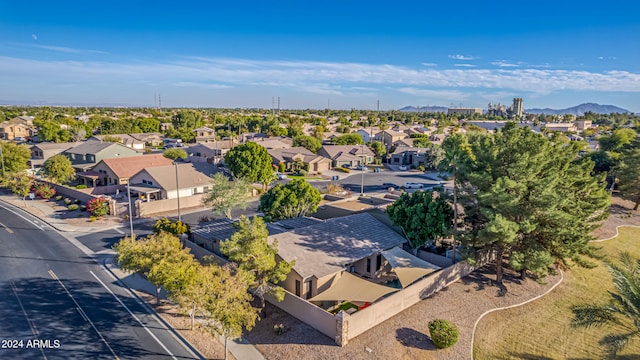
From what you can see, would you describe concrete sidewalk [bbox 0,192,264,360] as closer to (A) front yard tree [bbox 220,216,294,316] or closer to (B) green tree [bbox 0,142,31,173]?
(A) front yard tree [bbox 220,216,294,316]

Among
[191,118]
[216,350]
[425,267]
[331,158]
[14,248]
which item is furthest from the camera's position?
[191,118]

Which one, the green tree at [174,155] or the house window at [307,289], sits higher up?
the green tree at [174,155]

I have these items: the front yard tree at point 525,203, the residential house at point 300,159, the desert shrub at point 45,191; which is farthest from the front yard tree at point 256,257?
the residential house at point 300,159

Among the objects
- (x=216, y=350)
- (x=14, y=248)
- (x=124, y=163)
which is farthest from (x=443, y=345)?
(x=124, y=163)

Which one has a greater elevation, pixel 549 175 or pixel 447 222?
pixel 549 175

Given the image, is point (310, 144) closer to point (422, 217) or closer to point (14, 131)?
point (422, 217)

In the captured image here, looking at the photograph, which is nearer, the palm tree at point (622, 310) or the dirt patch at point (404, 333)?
the palm tree at point (622, 310)

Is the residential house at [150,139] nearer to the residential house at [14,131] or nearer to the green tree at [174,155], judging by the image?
the green tree at [174,155]

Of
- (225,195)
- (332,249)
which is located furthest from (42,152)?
(332,249)

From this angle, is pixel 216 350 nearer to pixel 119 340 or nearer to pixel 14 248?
pixel 119 340
